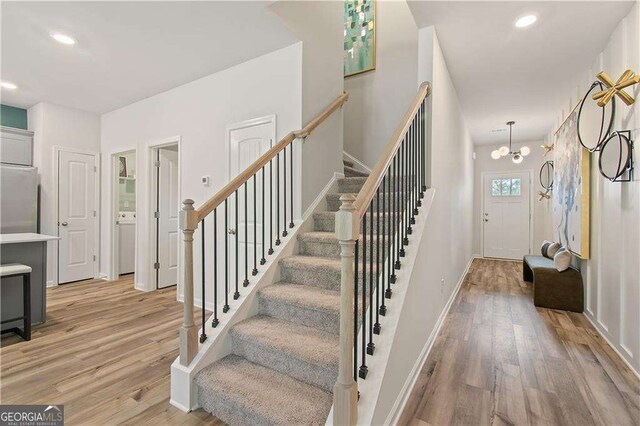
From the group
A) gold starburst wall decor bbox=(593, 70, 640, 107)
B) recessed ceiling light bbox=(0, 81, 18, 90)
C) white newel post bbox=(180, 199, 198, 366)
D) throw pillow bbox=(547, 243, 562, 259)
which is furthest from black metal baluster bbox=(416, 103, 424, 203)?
recessed ceiling light bbox=(0, 81, 18, 90)

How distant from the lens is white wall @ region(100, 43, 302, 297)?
305 cm

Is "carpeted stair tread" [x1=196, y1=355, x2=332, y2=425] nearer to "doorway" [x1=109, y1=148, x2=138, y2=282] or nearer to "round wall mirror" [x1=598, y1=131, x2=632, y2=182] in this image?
"round wall mirror" [x1=598, y1=131, x2=632, y2=182]

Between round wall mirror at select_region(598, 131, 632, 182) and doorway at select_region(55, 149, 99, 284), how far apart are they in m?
6.51

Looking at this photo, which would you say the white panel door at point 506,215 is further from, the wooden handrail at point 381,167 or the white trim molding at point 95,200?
the white trim molding at point 95,200

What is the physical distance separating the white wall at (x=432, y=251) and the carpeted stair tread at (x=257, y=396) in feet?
1.15

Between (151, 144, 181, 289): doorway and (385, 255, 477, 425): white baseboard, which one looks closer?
(385, 255, 477, 425): white baseboard

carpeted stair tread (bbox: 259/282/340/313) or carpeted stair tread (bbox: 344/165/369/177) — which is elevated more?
carpeted stair tread (bbox: 344/165/369/177)

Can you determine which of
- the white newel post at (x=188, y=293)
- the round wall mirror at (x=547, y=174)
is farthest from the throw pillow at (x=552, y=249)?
the white newel post at (x=188, y=293)

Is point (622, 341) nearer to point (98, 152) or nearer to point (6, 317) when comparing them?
point (6, 317)

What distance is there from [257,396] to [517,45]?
11.8ft

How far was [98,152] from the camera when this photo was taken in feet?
16.2

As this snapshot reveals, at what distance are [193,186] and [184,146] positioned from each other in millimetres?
542

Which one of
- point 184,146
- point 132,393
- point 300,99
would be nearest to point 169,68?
point 184,146

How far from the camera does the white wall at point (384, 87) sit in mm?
4285
